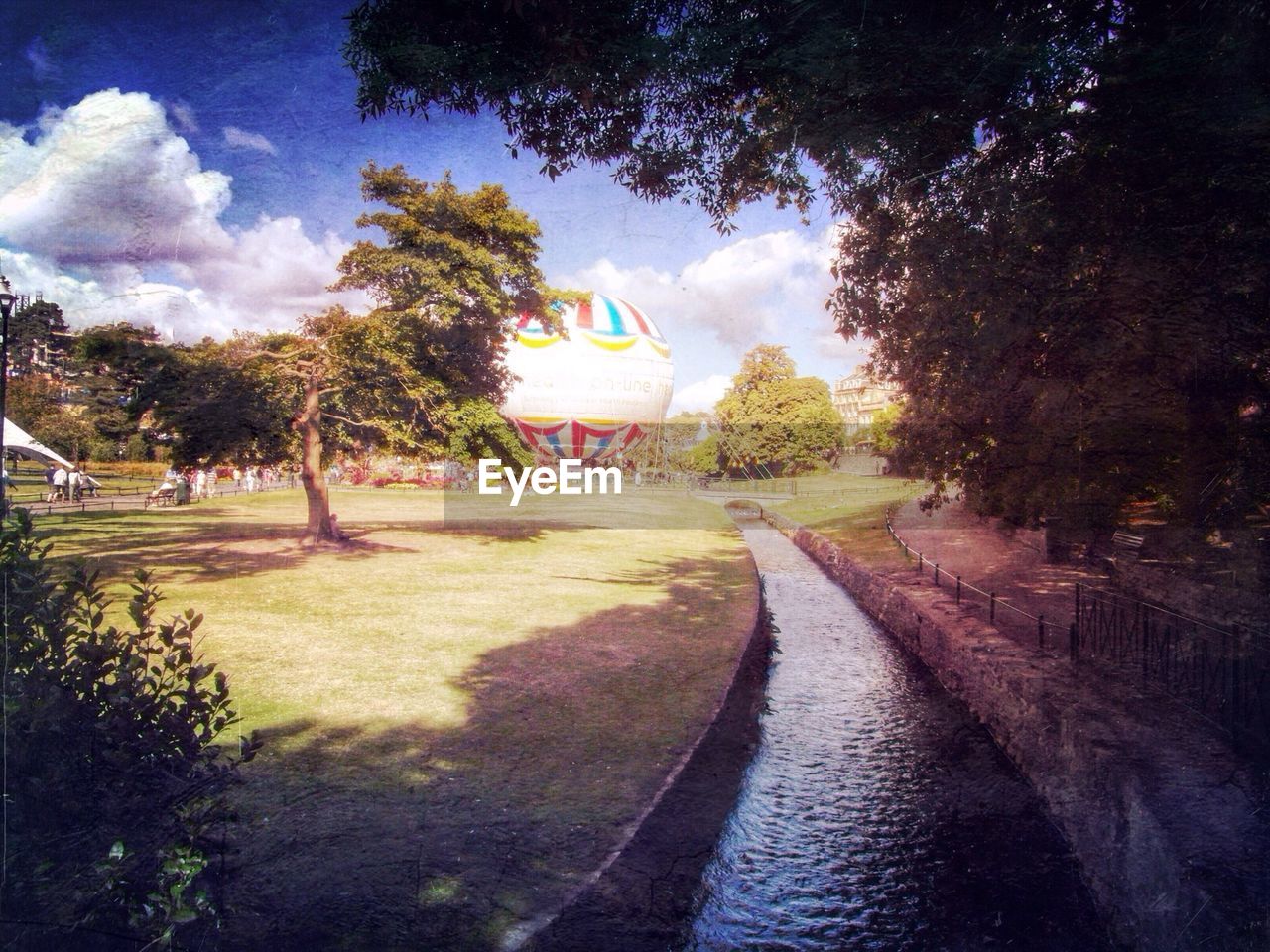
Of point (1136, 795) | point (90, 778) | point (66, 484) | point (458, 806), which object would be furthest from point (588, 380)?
point (90, 778)

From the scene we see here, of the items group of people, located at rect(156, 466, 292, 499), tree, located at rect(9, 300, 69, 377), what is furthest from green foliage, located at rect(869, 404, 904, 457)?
tree, located at rect(9, 300, 69, 377)

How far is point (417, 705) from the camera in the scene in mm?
6938

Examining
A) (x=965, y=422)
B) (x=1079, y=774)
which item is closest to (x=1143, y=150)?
(x=1079, y=774)

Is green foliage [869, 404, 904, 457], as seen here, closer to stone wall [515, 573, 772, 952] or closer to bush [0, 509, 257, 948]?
stone wall [515, 573, 772, 952]

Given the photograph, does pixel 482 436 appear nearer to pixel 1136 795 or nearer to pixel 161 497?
pixel 161 497

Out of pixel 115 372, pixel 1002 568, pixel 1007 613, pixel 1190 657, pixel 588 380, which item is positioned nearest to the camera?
pixel 115 372

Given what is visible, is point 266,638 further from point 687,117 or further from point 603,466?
point 603,466

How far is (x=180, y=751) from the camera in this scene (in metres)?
3.45

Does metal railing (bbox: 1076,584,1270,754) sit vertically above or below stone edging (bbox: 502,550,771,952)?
above

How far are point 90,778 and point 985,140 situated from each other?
766 cm

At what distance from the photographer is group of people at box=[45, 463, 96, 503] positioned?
5.51 meters

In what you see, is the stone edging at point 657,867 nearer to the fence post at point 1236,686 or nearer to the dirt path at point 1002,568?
the fence post at point 1236,686

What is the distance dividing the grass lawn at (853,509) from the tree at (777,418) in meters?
2.02

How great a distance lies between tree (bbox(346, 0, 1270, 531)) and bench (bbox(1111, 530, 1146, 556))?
5.36 metres
